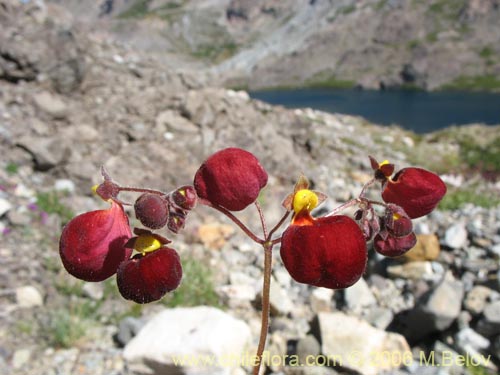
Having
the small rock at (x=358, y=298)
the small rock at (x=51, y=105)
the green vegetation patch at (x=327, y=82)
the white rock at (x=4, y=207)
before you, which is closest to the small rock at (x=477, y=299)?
the small rock at (x=358, y=298)

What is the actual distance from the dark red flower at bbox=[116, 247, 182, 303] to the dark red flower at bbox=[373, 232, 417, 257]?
0.76 metres

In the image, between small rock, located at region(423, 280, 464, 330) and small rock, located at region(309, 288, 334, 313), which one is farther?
small rock, located at region(309, 288, 334, 313)

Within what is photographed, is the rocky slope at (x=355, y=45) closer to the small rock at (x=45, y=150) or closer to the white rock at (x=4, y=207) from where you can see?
the small rock at (x=45, y=150)

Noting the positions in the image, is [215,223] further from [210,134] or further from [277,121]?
[277,121]

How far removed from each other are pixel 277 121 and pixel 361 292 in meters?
6.06

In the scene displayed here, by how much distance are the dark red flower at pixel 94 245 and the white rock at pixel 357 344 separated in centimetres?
293

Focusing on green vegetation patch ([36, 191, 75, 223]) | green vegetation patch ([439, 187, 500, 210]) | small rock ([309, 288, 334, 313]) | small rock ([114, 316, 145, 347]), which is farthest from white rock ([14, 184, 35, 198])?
green vegetation patch ([439, 187, 500, 210])

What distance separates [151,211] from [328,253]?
0.57 metres

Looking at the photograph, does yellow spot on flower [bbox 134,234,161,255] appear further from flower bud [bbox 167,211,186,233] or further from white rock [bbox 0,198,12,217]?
white rock [bbox 0,198,12,217]

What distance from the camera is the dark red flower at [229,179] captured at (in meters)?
1.44

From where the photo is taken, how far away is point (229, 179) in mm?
1440

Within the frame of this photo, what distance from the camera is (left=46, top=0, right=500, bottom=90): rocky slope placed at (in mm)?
109312

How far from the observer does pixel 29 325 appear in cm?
430

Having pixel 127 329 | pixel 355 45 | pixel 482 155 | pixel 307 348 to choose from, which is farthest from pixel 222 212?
pixel 355 45
